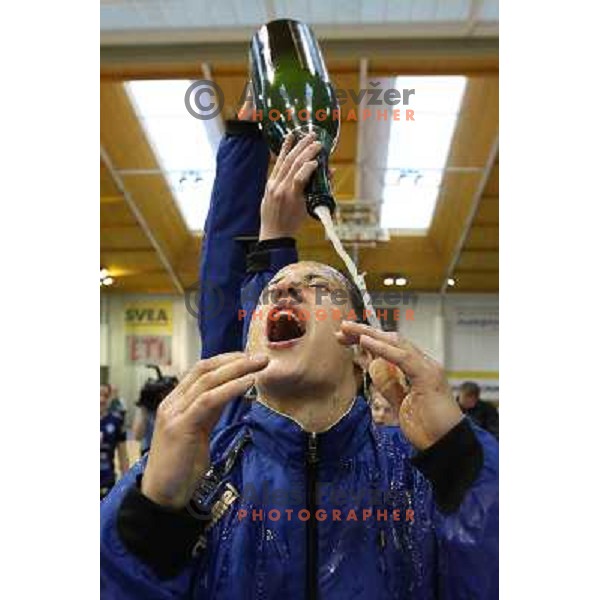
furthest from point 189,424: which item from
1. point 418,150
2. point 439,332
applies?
point 439,332

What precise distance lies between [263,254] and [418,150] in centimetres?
73

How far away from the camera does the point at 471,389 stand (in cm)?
241

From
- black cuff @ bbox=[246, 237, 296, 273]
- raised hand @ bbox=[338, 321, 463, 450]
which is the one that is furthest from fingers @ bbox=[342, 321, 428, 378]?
black cuff @ bbox=[246, 237, 296, 273]

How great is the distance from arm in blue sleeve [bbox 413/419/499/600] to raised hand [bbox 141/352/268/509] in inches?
6.2

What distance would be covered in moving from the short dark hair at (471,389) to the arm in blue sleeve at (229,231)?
1.54 m

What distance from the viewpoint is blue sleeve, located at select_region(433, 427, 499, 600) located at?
2.10 feet

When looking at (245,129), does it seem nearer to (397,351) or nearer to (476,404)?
(397,351)

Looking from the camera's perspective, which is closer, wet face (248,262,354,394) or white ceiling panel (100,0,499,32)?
wet face (248,262,354,394)

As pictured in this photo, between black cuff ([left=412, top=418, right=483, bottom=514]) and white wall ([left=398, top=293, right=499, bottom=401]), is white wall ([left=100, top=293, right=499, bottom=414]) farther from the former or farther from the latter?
black cuff ([left=412, top=418, right=483, bottom=514])

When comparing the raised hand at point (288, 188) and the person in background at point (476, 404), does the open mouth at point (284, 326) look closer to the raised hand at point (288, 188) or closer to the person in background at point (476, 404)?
the raised hand at point (288, 188)

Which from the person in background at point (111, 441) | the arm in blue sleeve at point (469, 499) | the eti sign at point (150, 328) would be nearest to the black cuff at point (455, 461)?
the arm in blue sleeve at point (469, 499)
